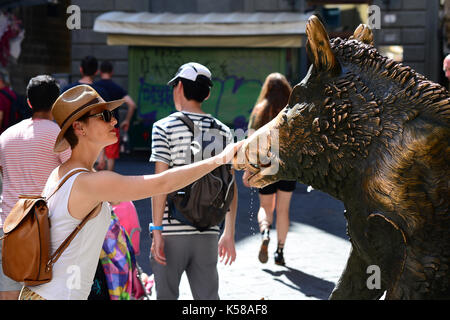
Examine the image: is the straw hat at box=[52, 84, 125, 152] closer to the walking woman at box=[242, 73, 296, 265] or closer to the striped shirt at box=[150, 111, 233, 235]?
the striped shirt at box=[150, 111, 233, 235]

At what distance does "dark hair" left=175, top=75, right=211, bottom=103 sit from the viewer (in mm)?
3949

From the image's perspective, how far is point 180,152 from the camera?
3.88 metres

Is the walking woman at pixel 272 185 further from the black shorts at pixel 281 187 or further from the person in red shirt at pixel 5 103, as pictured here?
the person in red shirt at pixel 5 103

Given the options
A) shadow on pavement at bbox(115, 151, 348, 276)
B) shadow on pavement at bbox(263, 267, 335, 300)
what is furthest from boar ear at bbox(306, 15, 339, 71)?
shadow on pavement at bbox(115, 151, 348, 276)

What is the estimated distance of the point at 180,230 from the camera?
3914mm

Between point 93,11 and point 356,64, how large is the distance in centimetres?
1402

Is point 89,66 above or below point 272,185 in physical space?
above

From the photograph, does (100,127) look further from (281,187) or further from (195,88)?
(281,187)

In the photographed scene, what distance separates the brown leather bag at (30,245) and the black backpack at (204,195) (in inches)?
44.6

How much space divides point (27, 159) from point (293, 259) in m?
3.45

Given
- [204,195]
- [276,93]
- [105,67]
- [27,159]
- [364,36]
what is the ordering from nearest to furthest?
[364,36] → [204,195] → [27,159] → [276,93] → [105,67]

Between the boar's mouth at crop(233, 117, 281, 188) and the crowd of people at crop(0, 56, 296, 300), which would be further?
the crowd of people at crop(0, 56, 296, 300)

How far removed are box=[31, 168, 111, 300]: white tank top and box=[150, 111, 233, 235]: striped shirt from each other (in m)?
1.15

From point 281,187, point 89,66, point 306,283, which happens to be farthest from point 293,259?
point 89,66
